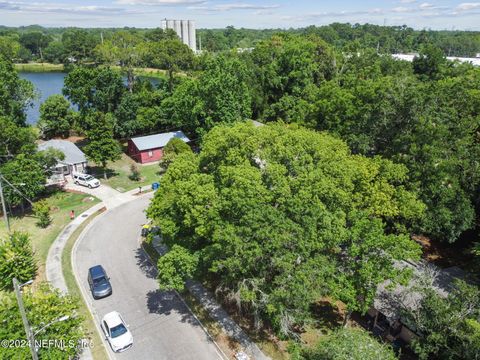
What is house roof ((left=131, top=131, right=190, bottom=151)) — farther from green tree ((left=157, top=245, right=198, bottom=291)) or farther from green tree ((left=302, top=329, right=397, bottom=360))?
green tree ((left=302, top=329, right=397, bottom=360))

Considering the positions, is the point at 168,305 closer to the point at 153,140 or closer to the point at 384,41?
the point at 153,140

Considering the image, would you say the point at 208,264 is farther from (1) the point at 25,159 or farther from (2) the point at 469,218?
(1) the point at 25,159

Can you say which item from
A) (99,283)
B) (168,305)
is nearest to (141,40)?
(99,283)

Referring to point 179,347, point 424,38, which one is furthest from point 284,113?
point 424,38

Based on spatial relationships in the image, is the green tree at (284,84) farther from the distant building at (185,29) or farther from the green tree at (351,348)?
the distant building at (185,29)

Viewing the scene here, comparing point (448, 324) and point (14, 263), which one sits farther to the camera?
point (14, 263)

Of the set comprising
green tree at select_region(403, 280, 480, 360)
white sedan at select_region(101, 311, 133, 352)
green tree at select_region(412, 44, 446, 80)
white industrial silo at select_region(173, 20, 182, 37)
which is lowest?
white sedan at select_region(101, 311, 133, 352)

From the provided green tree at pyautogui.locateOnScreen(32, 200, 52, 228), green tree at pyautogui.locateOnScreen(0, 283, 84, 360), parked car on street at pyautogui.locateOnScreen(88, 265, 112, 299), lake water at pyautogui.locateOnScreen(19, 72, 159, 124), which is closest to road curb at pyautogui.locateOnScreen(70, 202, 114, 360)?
parked car on street at pyautogui.locateOnScreen(88, 265, 112, 299)
